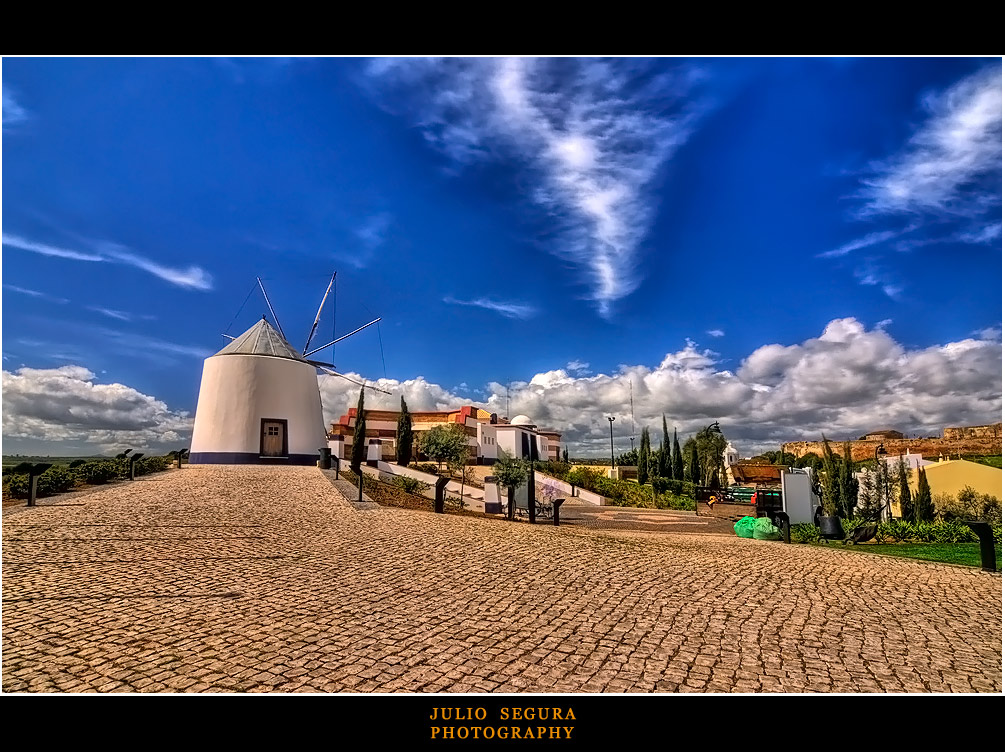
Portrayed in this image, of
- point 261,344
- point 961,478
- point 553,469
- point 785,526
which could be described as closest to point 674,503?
point 961,478

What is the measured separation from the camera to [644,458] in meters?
38.1

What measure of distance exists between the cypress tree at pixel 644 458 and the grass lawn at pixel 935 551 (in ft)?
81.9

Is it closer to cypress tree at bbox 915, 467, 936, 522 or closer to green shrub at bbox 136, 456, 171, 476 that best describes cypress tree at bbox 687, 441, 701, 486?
cypress tree at bbox 915, 467, 936, 522

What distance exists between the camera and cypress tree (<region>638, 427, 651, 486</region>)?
121 ft

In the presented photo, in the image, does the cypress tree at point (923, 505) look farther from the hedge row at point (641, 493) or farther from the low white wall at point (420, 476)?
the low white wall at point (420, 476)

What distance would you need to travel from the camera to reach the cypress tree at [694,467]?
32500 mm

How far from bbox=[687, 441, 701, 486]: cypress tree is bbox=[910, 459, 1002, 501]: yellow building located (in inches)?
495

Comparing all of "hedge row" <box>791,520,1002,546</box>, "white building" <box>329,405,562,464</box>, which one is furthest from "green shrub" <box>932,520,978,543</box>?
"white building" <box>329,405,562,464</box>

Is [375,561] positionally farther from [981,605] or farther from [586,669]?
[981,605]

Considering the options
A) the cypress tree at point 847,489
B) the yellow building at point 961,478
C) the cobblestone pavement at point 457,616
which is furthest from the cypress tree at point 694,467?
the cobblestone pavement at point 457,616

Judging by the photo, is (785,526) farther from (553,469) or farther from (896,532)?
(553,469)

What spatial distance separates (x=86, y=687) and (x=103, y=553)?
182 inches

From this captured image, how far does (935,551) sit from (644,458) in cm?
2782
